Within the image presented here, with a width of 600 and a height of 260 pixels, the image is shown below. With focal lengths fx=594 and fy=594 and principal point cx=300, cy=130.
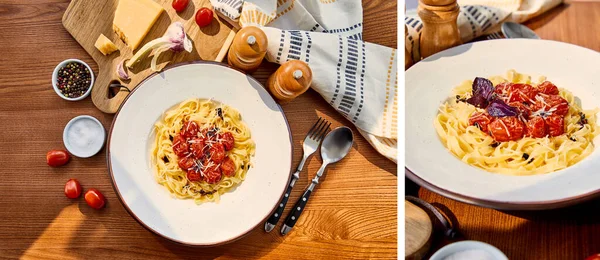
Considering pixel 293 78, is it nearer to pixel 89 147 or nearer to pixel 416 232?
pixel 416 232

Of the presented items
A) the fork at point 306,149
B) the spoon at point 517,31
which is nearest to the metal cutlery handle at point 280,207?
the fork at point 306,149

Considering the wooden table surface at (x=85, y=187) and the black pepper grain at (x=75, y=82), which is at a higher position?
the black pepper grain at (x=75, y=82)

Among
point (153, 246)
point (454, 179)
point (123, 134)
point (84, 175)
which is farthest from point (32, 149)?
point (454, 179)

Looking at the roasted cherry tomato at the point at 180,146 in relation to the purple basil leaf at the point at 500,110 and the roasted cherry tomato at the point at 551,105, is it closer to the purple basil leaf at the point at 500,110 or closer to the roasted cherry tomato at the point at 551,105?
the purple basil leaf at the point at 500,110

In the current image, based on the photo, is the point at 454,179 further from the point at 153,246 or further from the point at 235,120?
the point at 153,246

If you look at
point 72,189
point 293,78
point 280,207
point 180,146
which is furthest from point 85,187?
point 293,78

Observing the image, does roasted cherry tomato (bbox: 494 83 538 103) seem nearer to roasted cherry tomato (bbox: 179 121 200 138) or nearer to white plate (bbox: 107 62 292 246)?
white plate (bbox: 107 62 292 246)
